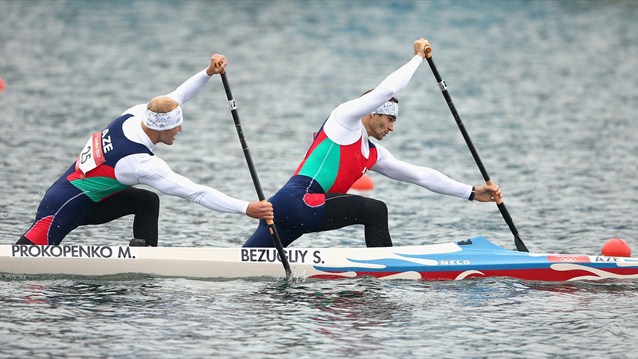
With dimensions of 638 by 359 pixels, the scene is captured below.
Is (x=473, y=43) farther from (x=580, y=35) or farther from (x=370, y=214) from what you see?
(x=370, y=214)

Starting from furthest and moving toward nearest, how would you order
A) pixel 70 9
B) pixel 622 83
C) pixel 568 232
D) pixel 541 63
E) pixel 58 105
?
1. pixel 70 9
2. pixel 541 63
3. pixel 622 83
4. pixel 58 105
5. pixel 568 232

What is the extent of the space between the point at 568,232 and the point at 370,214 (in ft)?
16.6

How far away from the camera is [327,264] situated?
15.1 metres

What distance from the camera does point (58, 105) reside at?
96.6ft

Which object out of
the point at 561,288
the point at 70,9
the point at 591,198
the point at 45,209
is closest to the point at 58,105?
the point at 591,198

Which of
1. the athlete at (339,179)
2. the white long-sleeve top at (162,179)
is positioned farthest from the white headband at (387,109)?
the white long-sleeve top at (162,179)

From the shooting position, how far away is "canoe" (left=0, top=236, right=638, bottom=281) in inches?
587

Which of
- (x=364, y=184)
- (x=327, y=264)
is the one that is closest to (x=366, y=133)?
(x=327, y=264)

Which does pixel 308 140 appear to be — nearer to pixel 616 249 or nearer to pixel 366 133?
pixel 616 249

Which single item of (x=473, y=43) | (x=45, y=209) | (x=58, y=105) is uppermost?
(x=473, y=43)

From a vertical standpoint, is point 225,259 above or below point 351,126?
below

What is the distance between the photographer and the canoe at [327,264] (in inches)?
587

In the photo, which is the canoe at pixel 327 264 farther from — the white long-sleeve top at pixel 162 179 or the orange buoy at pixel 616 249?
the orange buoy at pixel 616 249

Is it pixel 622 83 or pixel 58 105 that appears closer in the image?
pixel 58 105
